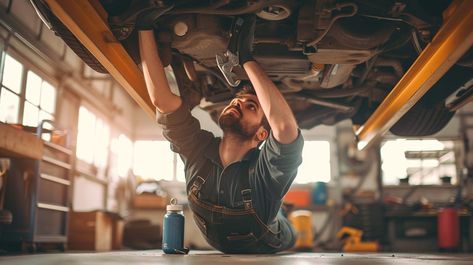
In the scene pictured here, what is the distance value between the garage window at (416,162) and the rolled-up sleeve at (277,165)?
755 centimetres

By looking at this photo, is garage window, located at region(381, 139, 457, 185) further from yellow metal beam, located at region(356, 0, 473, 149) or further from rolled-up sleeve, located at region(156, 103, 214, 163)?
rolled-up sleeve, located at region(156, 103, 214, 163)

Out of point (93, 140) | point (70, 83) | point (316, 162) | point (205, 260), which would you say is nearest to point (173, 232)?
point (205, 260)

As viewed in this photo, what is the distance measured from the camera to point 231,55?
209cm

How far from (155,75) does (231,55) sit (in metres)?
0.35

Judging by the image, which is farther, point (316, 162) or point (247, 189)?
point (316, 162)

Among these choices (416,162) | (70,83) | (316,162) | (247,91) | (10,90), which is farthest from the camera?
(316,162)

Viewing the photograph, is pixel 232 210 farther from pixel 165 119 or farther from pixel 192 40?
pixel 192 40

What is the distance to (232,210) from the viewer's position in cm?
239

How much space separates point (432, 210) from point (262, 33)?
7.17m

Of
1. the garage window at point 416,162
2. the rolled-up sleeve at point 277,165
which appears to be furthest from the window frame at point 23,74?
the garage window at point 416,162

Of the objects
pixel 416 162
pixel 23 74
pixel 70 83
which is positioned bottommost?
pixel 416 162

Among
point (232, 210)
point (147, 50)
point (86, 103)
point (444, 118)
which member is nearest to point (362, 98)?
point (444, 118)

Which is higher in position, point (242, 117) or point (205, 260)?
point (242, 117)

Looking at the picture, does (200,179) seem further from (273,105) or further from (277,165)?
(273,105)
